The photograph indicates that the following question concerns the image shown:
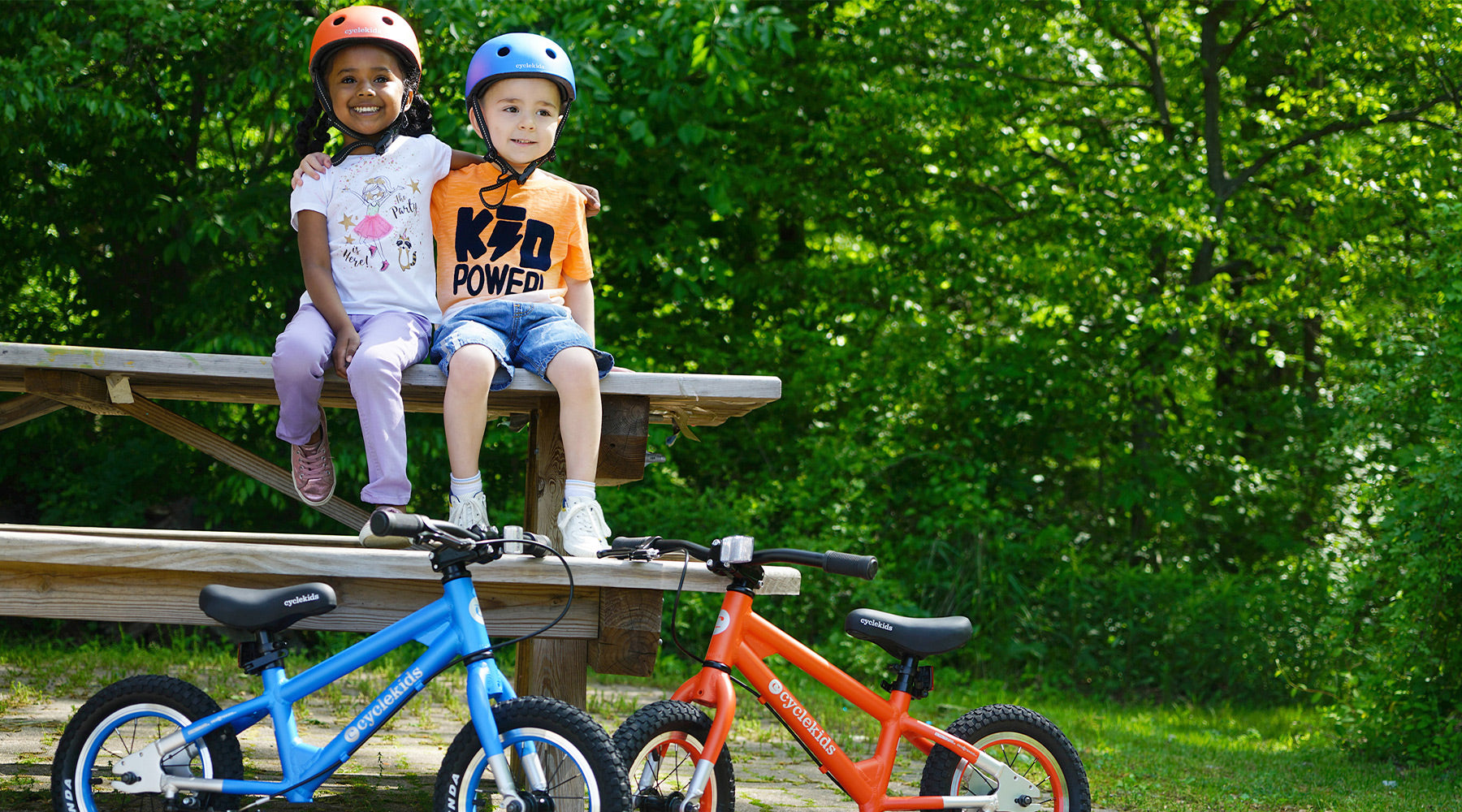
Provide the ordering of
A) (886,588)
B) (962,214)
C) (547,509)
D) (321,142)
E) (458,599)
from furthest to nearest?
(962,214), (886,588), (321,142), (547,509), (458,599)

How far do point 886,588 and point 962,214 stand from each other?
3.09m

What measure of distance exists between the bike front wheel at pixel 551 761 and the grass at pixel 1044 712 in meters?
1.35

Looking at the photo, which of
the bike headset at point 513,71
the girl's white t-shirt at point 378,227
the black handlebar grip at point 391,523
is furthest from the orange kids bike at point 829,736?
the bike headset at point 513,71

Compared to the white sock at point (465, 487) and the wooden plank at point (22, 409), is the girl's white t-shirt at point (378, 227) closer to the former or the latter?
the white sock at point (465, 487)

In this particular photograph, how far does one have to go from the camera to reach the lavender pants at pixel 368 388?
124 inches

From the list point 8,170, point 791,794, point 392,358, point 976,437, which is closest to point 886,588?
point 976,437

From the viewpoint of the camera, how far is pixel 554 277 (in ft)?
11.9

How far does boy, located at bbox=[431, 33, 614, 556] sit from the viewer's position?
127 inches

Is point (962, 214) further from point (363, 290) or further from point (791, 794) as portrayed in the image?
point (363, 290)

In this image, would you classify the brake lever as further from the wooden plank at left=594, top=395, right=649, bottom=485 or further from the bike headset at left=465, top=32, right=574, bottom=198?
the bike headset at left=465, top=32, right=574, bottom=198

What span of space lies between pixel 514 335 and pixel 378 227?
53cm

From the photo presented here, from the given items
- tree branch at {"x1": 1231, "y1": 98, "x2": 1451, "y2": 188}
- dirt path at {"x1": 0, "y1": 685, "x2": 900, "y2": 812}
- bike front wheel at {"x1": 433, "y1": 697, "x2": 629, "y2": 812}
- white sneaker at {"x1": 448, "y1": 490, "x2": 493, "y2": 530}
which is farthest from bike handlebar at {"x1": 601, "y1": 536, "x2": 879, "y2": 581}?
tree branch at {"x1": 1231, "y1": 98, "x2": 1451, "y2": 188}

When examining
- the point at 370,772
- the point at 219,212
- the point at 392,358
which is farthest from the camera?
the point at 219,212

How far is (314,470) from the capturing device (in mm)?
3545
